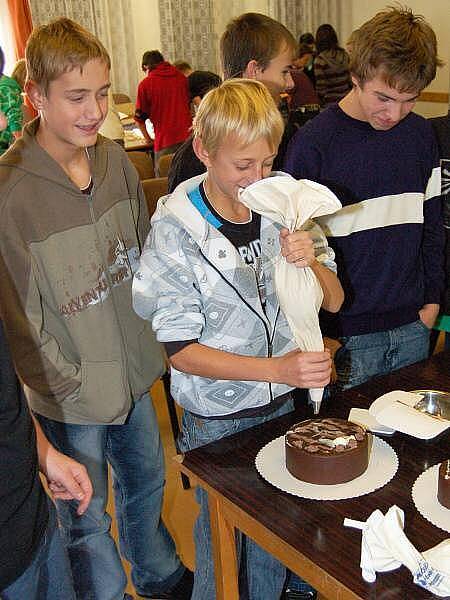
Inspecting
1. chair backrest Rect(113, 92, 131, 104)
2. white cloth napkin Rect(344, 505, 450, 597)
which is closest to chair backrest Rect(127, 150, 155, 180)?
white cloth napkin Rect(344, 505, 450, 597)

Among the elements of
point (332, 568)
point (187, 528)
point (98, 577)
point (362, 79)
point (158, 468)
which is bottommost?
point (187, 528)

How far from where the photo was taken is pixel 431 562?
1039 millimetres

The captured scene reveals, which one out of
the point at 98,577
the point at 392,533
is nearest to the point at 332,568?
the point at 392,533

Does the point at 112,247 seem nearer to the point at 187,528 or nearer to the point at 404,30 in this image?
the point at 404,30

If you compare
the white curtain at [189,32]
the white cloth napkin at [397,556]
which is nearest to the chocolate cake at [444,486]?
the white cloth napkin at [397,556]

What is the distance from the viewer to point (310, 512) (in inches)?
47.9

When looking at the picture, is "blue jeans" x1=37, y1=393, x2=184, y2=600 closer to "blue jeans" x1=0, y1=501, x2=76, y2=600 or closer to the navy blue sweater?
"blue jeans" x1=0, y1=501, x2=76, y2=600

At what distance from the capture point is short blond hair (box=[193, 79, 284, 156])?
1392mm

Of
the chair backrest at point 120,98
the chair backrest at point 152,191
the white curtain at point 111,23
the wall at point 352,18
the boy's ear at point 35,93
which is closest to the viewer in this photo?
the boy's ear at point 35,93

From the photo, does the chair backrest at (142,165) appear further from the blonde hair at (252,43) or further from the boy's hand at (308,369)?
the boy's hand at (308,369)

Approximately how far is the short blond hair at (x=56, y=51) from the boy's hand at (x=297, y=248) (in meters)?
0.64

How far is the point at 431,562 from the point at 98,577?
102cm

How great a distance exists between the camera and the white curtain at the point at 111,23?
7105 mm

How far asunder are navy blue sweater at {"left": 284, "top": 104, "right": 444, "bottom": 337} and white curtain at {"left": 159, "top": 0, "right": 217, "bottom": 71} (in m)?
6.12
